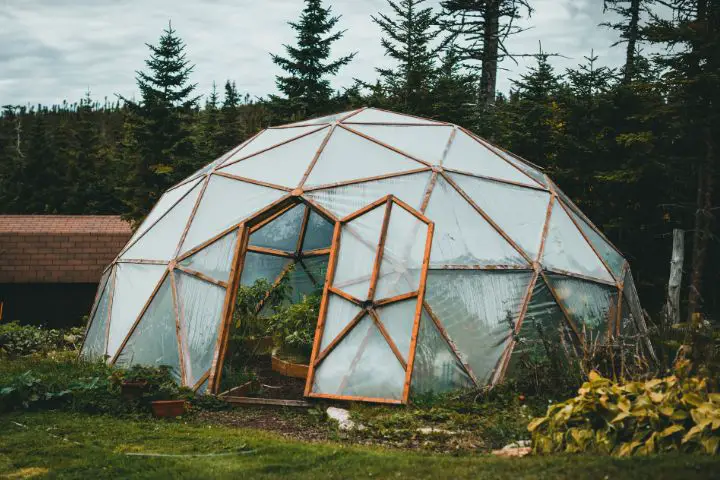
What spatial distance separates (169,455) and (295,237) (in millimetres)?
8086

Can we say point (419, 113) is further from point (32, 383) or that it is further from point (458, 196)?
point (32, 383)

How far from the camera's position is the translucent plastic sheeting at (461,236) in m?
8.92

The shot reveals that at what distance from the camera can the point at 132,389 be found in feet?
25.0

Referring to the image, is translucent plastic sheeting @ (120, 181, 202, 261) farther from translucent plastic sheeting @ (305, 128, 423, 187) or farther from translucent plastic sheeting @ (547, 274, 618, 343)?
translucent plastic sheeting @ (547, 274, 618, 343)

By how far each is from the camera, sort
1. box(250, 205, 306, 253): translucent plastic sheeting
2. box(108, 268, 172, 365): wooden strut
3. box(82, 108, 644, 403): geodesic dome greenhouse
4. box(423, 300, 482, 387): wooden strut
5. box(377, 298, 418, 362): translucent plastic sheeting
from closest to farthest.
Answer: box(377, 298, 418, 362): translucent plastic sheeting
box(82, 108, 644, 403): geodesic dome greenhouse
box(423, 300, 482, 387): wooden strut
box(108, 268, 172, 365): wooden strut
box(250, 205, 306, 253): translucent plastic sheeting

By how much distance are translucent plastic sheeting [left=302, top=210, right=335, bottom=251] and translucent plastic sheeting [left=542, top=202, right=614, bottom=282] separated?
4.86 metres

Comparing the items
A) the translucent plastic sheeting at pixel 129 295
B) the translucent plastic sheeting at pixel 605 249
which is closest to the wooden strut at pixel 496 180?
the translucent plastic sheeting at pixel 605 249

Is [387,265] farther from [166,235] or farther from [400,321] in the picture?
[166,235]

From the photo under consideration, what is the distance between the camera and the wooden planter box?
1063cm

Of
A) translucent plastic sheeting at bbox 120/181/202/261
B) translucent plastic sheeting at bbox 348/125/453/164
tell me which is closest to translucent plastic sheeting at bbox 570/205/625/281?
translucent plastic sheeting at bbox 348/125/453/164

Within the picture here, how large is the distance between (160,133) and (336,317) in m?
14.2

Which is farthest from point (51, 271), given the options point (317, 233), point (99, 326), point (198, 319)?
point (198, 319)

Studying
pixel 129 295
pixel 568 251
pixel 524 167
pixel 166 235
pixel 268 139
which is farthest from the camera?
pixel 268 139

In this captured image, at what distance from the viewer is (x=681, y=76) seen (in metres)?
11.7
